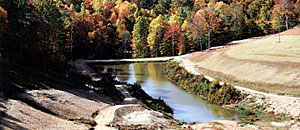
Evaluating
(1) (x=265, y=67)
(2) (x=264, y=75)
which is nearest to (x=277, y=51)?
(1) (x=265, y=67)

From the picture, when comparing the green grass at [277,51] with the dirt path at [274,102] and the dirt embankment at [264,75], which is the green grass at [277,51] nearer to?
the dirt embankment at [264,75]

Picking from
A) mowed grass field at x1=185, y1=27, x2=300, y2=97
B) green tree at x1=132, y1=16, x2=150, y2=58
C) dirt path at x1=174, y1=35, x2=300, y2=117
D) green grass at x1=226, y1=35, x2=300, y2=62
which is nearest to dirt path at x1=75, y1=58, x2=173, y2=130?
dirt path at x1=174, y1=35, x2=300, y2=117

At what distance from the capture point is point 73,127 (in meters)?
17.8

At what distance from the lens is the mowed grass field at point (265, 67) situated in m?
33.7

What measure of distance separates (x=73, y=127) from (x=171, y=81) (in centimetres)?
3293

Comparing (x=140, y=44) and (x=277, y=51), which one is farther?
(x=140, y=44)

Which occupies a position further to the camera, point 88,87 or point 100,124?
point 88,87

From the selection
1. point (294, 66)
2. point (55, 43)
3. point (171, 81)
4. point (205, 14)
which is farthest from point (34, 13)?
point (205, 14)

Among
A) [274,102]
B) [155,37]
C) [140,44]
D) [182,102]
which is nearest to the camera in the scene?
[274,102]

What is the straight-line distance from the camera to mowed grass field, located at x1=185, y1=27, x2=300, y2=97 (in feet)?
111

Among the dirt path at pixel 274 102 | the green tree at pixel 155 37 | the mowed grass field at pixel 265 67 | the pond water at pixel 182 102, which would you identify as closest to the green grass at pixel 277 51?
the mowed grass field at pixel 265 67

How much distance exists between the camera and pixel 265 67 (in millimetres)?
41781

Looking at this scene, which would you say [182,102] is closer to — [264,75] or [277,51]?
[264,75]

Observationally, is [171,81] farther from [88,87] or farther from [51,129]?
[51,129]
